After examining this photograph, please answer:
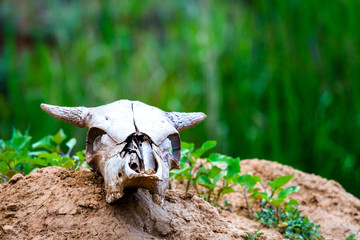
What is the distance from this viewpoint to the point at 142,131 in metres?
1.53

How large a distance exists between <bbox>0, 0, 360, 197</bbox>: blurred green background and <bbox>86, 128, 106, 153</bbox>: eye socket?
2309 mm

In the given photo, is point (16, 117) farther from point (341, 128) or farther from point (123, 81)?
point (341, 128)

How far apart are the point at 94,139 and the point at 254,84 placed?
2.83 m

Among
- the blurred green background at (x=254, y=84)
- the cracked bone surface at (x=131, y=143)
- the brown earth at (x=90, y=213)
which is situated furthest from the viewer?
the blurred green background at (x=254, y=84)

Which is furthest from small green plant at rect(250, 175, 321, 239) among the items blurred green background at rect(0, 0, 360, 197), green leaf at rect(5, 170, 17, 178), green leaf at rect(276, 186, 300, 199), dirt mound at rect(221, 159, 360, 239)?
blurred green background at rect(0, 0, 360, 197)

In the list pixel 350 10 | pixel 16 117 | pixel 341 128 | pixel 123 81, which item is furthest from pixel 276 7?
pixel 16 117

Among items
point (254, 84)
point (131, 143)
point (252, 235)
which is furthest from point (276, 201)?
point (254, 84)

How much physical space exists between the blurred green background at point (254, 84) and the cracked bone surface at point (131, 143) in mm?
2244

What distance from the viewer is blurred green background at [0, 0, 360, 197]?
4066 millimetres

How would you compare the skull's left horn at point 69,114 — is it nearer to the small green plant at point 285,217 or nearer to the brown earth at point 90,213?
the brown earth at point 90,213

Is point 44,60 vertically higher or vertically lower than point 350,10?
lower

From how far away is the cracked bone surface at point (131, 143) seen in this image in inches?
54.7

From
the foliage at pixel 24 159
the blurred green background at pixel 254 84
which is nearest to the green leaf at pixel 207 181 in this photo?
the foliage at pixel 24 159

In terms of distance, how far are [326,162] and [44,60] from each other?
2665 millimetres
